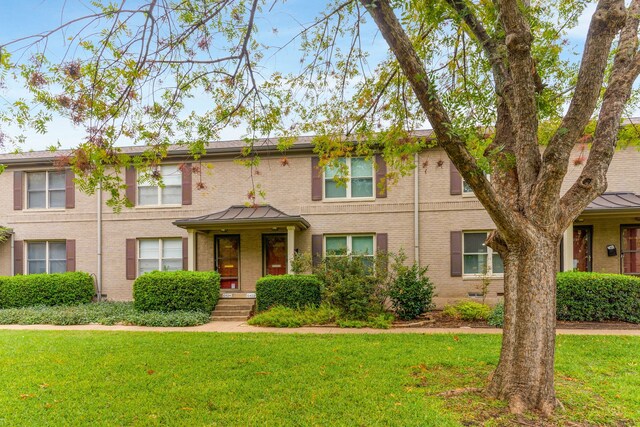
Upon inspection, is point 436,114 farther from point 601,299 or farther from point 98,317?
point 98,317

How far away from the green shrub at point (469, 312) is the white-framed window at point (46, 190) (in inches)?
527

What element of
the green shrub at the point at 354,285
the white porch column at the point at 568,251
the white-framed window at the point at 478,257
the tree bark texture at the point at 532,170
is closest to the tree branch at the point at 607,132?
the tree bark texture at the point at 532,170

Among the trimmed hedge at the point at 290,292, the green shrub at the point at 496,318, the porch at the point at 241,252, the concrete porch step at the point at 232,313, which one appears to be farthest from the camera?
the porch at the point at 241,252

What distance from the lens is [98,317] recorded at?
10.7m

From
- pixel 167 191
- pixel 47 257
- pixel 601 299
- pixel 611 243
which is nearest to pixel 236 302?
pixel 167 191

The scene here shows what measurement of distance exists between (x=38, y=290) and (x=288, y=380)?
10878 millimetres

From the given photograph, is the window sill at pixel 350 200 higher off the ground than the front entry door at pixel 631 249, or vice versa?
the window sill at pixel 350 200

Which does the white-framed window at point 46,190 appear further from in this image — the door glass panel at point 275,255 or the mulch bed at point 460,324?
the mulch bed at point 460,324

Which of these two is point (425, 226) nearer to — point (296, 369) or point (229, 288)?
point (229, 288)

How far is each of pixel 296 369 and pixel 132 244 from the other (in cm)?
990

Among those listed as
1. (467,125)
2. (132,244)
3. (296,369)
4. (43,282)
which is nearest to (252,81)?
(467,125)

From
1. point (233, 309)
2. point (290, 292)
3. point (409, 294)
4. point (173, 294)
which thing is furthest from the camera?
point (233, 309)

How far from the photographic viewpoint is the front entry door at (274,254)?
13.3 m

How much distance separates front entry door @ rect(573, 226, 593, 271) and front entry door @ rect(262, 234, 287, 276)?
29.9 ft
